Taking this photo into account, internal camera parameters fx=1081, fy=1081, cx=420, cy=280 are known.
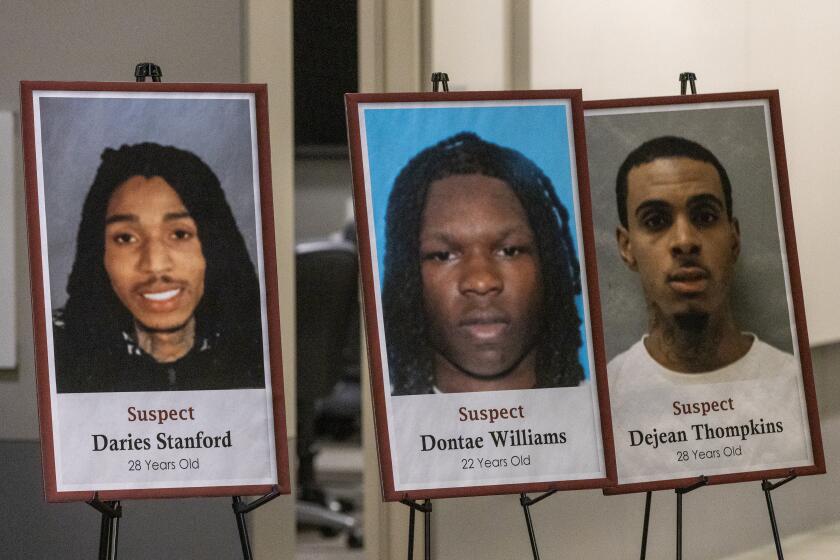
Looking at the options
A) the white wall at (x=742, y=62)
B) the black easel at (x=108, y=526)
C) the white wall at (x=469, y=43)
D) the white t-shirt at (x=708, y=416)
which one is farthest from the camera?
the white wall at (x=742, y=62)

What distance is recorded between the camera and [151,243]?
5.23ft

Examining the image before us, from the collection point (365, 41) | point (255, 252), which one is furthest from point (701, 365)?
point (365, 41)

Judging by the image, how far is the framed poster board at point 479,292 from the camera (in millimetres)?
1651

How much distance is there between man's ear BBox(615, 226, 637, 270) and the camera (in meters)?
1.87

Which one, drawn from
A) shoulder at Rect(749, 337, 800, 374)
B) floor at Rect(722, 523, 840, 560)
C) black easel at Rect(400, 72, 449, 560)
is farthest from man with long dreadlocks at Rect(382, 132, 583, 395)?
floor at Rect(722, 523, 840, 560)

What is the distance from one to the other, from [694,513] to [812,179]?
3.41 ft

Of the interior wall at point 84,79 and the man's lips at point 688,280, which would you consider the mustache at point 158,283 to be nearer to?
the interior wall at point 84,79

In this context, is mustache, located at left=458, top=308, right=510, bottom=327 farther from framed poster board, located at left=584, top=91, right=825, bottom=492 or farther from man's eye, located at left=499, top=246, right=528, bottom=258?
framed poster board, located at left=584, top=91, right=825, bottom=492

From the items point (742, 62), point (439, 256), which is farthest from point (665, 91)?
point (439, 256)

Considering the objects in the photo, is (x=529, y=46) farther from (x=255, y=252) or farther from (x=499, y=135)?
(x=255, y=252)

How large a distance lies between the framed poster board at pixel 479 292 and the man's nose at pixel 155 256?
0.29 metres

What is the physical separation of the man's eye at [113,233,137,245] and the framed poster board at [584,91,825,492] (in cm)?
78

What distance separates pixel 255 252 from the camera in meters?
1.63

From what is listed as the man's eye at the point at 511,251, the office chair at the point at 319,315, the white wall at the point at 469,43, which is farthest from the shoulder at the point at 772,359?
the office chair at the point at 319,315
